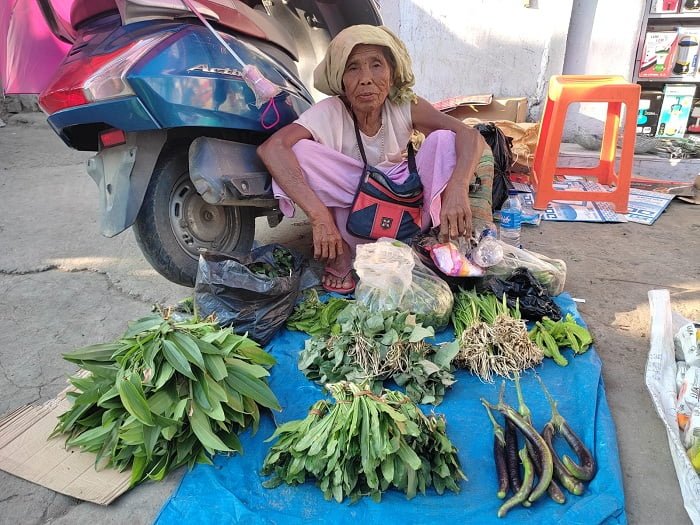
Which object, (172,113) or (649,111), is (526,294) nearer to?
(172,113)

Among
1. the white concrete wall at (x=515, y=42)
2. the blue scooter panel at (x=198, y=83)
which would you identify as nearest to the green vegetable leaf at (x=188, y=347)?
the blue scooter panel at (x=198, y=83)

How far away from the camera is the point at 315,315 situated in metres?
2.53

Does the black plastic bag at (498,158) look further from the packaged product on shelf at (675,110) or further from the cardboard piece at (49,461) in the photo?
the cardboard piece at (49,461)

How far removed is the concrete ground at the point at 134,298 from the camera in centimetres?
162

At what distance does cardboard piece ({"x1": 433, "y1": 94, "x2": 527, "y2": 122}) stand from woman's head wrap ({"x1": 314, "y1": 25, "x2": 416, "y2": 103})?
2.42 meters

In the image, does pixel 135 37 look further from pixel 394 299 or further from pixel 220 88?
pixel 394 299

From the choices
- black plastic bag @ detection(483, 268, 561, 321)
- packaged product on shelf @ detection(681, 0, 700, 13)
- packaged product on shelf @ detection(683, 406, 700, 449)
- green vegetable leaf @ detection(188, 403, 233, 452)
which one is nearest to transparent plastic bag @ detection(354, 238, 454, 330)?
black plastic bag @ detection(483, 268, 561, 321)

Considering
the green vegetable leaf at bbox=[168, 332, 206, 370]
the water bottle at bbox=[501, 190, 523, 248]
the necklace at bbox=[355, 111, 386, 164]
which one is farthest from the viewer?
the water bottle at bbox=[501, 190, 523, 248]

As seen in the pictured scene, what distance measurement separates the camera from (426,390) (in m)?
2.00

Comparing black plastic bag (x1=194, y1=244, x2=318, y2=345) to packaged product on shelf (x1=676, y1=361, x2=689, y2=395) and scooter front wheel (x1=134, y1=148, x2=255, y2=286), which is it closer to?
scooter front wheel (x1=134, y1=148, x2=255, y2=286)

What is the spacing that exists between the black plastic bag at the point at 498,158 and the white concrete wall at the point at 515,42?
1.83 m

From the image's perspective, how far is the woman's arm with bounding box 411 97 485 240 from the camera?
2.62 m

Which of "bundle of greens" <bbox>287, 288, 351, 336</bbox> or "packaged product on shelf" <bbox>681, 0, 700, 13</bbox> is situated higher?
"packaged product on shelf" <bbox>681, 0, 700, 13</bbox>

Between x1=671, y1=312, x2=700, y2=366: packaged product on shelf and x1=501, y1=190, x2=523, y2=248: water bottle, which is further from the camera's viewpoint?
x1=501, y1=190, x2=523, y2=248: water bottle
